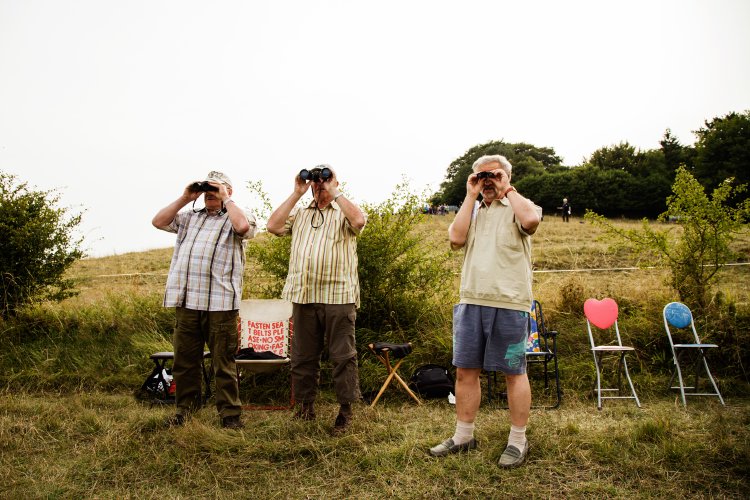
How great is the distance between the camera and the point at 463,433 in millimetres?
3111

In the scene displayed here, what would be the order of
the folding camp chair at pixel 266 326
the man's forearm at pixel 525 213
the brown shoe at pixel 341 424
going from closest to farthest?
the man's forearm at pixel 525 213 → the brown shoe at pixel 341 424 → the folding camp chair at pixel 266 326

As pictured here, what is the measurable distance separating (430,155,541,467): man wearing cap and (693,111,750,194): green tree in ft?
104

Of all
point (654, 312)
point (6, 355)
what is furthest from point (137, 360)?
point (654, 312)

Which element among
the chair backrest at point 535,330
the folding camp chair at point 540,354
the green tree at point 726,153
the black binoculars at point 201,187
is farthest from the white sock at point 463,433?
the green tree at point 726,153

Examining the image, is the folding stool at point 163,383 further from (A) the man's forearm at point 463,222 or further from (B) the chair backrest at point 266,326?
(A) the man's forearm at point 463,222

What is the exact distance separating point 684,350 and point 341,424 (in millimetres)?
3868

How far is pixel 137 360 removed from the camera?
17.5ft

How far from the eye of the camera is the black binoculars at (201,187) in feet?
12.7

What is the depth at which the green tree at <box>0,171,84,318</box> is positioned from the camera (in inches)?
229

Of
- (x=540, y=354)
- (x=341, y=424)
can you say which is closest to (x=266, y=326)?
(x=341, y=424)

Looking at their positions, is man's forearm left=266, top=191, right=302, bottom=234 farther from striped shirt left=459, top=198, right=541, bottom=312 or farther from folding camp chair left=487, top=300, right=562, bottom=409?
folding camp chair left=487, top=300, right=562, bottom=409

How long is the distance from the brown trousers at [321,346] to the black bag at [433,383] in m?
1.15

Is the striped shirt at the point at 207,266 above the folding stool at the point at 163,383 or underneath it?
above

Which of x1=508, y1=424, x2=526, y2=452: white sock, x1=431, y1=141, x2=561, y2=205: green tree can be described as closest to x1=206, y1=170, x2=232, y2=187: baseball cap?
x1=508, y1=424, x2=526, y2=452: white sock
